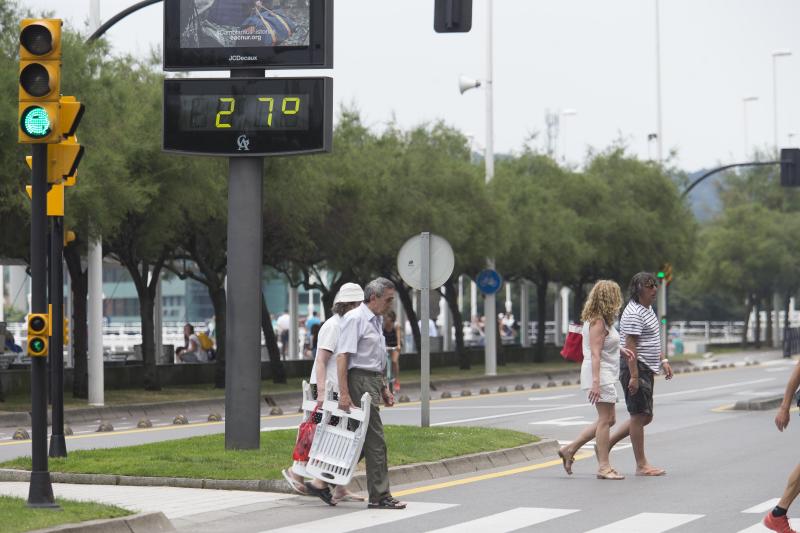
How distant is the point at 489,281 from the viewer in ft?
138

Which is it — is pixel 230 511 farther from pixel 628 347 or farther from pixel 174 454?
pixel 628 347

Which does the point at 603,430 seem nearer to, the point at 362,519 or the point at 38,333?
the point at 362,519

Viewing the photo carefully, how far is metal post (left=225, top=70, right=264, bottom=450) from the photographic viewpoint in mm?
15320

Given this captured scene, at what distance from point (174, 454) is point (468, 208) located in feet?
93.5

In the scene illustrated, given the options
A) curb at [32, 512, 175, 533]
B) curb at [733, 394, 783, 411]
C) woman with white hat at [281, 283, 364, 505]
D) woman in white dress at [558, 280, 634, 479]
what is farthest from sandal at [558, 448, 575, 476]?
curb at [733, 394, 783, 411]

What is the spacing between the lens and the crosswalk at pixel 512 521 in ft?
36.9

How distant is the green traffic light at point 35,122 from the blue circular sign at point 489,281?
103 ft

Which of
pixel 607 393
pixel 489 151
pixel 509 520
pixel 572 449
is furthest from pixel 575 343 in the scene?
pixel 489 151

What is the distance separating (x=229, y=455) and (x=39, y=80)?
5196 mm

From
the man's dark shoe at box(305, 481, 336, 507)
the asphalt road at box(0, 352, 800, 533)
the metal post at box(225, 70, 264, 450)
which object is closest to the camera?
the asphalt road at box(0, 352, 800, 533)

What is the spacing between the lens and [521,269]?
51.2m

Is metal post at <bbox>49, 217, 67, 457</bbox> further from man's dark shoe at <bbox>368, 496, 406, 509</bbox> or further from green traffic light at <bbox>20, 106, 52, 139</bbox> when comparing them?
green traffic light at <bbox>20, 106, 52, 139</bbox>

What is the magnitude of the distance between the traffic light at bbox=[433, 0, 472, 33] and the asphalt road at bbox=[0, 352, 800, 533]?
14.6 ft

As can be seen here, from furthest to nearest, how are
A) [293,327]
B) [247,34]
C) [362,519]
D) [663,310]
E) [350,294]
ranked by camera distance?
[663,310], [293,327], [247,34], [350,294], [362,519]
